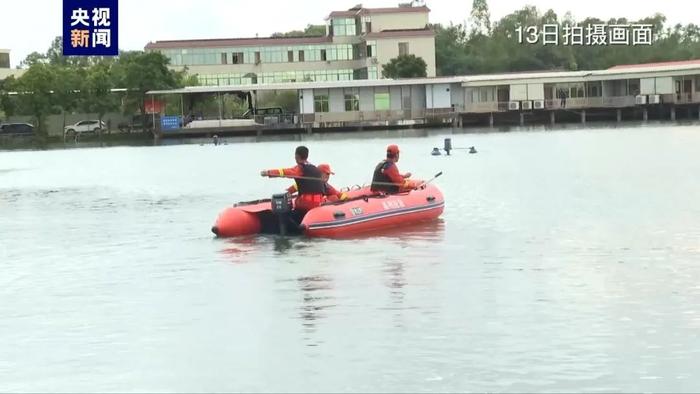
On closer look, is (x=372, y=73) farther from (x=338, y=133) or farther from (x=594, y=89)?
(x=594, y=89)

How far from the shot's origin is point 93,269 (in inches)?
769

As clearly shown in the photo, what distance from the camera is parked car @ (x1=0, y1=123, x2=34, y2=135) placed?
291 feet

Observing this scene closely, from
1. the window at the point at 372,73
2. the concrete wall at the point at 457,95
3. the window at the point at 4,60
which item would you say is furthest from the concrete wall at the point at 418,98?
the window at the point at 4,60

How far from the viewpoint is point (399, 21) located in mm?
111625

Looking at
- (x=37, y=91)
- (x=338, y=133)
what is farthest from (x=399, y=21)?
(x=37, y=91)

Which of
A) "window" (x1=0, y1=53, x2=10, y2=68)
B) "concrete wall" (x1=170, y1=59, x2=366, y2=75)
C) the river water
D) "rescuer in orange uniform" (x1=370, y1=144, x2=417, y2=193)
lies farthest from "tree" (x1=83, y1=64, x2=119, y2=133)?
"rescuer in orange uniform" (x1=370, y1=144, x2=417, y2=193)

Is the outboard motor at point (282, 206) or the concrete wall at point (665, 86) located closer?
the outboard motor at point (282, 206)

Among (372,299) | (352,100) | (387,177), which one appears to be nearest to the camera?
(372,299)

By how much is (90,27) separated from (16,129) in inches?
1741

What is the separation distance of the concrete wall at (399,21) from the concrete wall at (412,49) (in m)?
3.57

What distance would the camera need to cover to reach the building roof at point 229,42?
111 m

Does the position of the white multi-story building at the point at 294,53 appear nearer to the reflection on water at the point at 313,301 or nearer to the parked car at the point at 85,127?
the parked car at the point at 85,127

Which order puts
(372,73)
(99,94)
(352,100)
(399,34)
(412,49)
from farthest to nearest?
1. (372,73)
2. (399,34)
3. (412,49)
4. (99,94)
5. (352,100)

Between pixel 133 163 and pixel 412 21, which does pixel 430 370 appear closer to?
pixel 133 163
